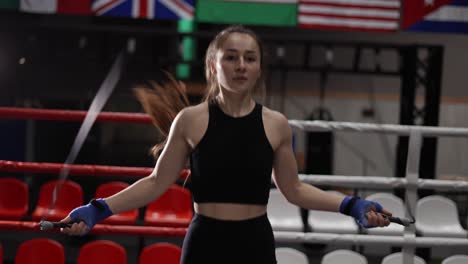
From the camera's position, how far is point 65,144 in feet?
29.7

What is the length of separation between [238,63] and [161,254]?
1583mm

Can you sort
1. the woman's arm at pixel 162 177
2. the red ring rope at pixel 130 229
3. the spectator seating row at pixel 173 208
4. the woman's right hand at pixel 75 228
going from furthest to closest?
the spectator seating row at pixel 173 208 → the red ring rope at pixel 130 229 → the woman's arm at pixel 162 177 → the woman's right hand at pixel 75 228

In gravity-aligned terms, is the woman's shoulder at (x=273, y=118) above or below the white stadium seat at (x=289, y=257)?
above

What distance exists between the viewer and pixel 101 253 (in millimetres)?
→ 3055

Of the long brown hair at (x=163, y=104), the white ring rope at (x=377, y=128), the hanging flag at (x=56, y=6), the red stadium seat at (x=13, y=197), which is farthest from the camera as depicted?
the hanging flag at (x=56, y=6)

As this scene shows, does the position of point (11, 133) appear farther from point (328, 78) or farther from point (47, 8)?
point (328, 78)

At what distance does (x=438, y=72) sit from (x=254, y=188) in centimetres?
555

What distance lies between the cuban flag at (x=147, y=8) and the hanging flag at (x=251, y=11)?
0.61 feet

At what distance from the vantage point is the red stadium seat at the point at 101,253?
3.05 meters

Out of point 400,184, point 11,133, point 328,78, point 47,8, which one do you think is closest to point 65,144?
point 11,133

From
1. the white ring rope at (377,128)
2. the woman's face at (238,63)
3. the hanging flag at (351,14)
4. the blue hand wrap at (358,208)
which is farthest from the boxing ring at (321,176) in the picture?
the hanging flag at (351,14)

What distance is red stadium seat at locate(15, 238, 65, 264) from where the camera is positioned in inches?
119

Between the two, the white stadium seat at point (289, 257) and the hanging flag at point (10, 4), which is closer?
the white stadium seat at point (289, 257)

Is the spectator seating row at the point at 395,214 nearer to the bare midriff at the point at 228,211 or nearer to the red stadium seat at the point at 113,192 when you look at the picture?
the red stadium seat at the point at 113,192
